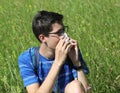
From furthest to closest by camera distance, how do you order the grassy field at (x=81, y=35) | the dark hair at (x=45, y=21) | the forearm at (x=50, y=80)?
the grassy field at (x=81, y=35)
the dark hair at (x=45, y=21)
the forearm at (x=50, y=80)

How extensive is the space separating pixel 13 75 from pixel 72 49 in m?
1.03

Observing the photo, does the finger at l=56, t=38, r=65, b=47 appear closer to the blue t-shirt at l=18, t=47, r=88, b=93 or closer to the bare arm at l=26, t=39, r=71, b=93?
the bare arm at l=26, t=39, r=71, b=93

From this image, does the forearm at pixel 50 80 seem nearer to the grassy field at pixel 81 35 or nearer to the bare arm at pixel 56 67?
the bare arm at pixel 56 67

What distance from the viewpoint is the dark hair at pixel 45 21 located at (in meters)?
3.71

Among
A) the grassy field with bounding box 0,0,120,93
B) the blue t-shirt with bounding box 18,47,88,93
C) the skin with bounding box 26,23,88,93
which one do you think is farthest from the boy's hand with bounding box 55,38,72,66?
the grassy field with bounding box 0,0,120,93

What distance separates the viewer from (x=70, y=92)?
3.67 metres

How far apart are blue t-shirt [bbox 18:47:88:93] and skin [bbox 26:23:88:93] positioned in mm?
47

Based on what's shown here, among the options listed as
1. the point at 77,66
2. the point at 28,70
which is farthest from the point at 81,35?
the point at 28,70

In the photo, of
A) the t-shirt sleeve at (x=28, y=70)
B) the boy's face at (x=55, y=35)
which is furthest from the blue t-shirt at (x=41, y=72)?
the boy's face at (x=55, y=35)

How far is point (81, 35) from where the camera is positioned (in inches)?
215

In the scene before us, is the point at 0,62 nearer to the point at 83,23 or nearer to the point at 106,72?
the point at 106,72

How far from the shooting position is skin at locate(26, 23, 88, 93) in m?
3.61

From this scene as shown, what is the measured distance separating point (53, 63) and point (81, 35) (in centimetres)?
184

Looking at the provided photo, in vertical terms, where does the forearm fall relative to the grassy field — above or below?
above
